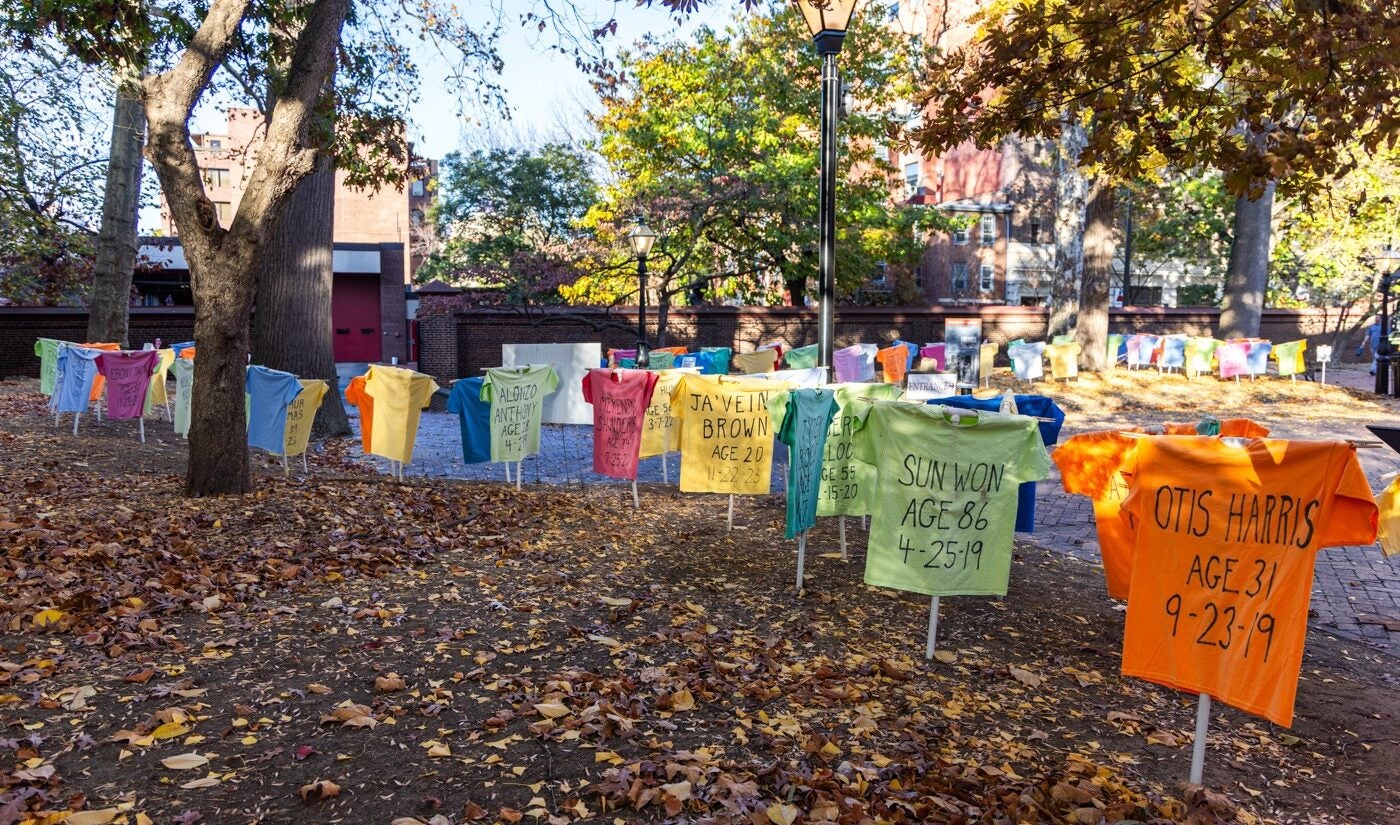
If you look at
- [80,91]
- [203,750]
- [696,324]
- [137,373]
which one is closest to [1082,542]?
[203,750]

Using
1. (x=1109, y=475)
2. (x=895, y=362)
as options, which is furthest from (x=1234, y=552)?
(x=895, y=362)

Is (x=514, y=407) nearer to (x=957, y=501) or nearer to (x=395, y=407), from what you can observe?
(x=395, y=407)

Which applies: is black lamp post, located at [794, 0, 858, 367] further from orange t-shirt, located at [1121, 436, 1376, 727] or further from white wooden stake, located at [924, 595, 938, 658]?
orange t-shirt, located at [1121, 436, 1376, 727]

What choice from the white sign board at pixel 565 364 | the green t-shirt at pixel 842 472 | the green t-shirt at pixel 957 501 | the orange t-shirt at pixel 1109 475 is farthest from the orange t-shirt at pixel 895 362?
the green t-shirt at pixel 957 501

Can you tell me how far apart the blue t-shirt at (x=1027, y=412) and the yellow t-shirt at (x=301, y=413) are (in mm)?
6258

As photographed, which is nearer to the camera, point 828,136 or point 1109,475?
point 1109,475

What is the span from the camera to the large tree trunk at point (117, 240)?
17.2 m

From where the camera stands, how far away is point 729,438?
308 inches

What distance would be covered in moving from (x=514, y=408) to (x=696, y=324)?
1883cm

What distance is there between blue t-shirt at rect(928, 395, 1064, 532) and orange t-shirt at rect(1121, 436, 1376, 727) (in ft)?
7.72

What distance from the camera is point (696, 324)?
1126 inches

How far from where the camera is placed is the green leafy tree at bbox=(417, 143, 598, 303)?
26.3 meters

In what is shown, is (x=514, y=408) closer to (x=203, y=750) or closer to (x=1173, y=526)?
(x=203, y=750)

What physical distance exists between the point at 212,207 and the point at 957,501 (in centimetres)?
616
